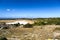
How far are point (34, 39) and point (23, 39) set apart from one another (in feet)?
2.91

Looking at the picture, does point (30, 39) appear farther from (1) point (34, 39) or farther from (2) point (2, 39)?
(2) point (2, 39)

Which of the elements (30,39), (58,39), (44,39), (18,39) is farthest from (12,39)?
(58,39)

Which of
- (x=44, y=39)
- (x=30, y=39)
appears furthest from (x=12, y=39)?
(x=44, y=39)

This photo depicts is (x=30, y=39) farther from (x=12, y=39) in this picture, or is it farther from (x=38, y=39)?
(x=12, y=39)

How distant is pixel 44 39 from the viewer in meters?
12.5

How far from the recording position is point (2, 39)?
36.9 ft

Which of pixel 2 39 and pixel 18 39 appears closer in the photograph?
pixel 2 39

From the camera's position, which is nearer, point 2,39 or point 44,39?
point 2,39

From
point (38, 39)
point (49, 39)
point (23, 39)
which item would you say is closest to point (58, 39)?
point (49, 39)

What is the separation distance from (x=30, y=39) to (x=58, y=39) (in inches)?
88.0

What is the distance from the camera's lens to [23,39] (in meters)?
12.4

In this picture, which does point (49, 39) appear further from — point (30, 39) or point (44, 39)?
point (30, 39)

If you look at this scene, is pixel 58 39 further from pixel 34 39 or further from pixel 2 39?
pixel 2 39

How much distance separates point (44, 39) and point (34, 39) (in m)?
0.82
